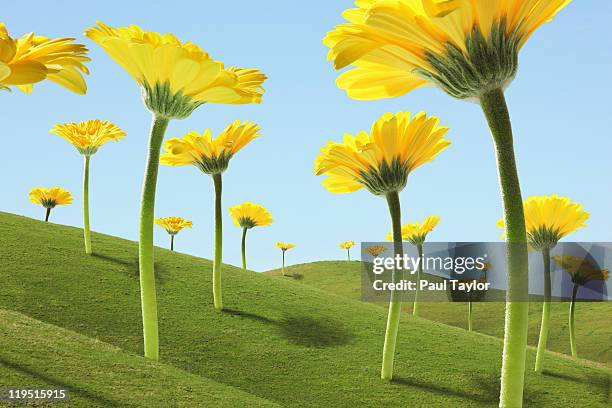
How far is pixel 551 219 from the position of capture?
6.39 metres

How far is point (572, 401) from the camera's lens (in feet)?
22.4

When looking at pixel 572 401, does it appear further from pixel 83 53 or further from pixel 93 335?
pixel 83 53

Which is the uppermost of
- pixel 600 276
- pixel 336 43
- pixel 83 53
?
pixel 83 53

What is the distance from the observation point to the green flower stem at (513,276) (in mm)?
1808

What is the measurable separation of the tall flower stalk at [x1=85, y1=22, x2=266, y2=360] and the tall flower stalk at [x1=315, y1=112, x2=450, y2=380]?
0.85 meters

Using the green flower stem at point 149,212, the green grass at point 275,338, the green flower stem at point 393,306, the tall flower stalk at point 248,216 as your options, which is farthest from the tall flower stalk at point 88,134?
the green flower stem at point 393,306

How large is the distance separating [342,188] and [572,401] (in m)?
4.31

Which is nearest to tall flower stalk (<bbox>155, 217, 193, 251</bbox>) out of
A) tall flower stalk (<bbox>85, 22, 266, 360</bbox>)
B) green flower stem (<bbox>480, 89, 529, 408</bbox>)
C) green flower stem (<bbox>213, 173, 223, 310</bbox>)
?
green flower stem (<bbox>213, 173, 223, 310</bbox>)

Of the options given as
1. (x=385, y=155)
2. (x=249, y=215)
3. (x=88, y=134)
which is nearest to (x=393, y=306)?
(x=385, y=155)

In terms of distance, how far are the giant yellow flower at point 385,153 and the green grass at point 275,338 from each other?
245 centimetres

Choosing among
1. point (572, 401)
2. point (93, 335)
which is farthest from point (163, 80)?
point (572, 401)

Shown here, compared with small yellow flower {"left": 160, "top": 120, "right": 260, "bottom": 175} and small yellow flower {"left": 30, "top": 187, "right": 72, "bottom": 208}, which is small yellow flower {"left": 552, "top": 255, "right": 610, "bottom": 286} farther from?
small yellow flower {"left": 30, "top": 187, "right": 72, "bottom": 208}

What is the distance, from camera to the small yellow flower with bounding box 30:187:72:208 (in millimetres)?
17797

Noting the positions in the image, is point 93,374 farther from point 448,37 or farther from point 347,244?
point 347,244
